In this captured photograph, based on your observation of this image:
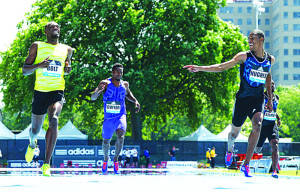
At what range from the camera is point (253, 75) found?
28.6 feet

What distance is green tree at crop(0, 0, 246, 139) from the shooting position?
110ft

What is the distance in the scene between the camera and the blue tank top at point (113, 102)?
11.0 metres

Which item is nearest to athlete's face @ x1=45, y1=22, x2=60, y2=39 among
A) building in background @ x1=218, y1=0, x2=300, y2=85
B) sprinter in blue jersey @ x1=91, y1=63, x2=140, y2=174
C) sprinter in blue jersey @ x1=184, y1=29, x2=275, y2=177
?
sprinter in blue jersey @ x1=184, y1=29, x2=275, y2=177

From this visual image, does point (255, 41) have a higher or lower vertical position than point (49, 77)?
higher

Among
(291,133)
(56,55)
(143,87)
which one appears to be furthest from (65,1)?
(291,133)

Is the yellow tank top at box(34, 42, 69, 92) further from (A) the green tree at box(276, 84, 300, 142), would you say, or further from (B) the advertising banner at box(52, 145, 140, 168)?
(A) the green tree at box(276, 84, 300, 142)

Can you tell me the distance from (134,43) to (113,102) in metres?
23.6

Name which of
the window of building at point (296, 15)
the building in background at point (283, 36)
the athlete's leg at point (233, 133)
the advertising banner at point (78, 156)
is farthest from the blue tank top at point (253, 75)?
the window of building at point (296, 15)

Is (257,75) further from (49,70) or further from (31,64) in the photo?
(31,64)

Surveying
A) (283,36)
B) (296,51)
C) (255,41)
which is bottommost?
(255,41)

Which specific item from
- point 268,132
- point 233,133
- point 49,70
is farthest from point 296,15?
point 49,70

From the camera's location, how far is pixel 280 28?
401 ft

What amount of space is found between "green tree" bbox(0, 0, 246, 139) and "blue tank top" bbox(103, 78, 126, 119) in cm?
2098

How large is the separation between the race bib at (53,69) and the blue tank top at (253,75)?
2.90 metres
